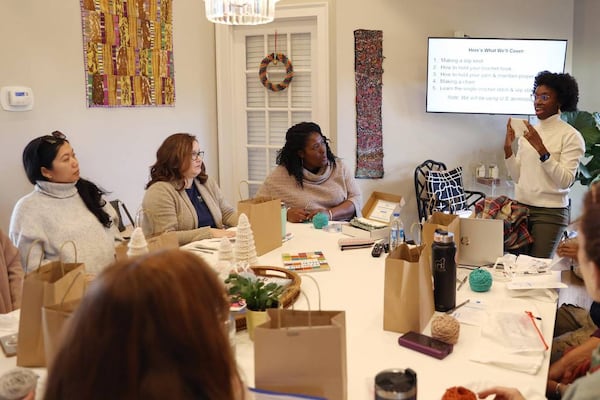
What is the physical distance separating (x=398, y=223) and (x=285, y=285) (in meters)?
0.74

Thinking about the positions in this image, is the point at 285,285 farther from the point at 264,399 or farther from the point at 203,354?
the point at 203,354

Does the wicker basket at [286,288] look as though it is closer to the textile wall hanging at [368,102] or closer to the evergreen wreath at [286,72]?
the textile wall hanging at [368,102]

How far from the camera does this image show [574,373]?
1.75 metres

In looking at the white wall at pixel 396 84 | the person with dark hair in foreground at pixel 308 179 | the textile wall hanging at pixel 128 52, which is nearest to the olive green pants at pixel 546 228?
the person with dark hair in foreground at pixel 308 179

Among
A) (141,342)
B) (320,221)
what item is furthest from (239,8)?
(141,342)

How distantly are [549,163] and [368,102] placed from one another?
1910 millimetres

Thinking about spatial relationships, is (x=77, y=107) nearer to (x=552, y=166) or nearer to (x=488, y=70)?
(x=552, y=166)

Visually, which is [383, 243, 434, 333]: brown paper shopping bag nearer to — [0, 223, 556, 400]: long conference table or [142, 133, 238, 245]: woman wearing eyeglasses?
[0, 223, 556, 400]: long conference table

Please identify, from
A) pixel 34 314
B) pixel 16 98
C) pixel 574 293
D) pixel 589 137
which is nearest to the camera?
pixel 34 314

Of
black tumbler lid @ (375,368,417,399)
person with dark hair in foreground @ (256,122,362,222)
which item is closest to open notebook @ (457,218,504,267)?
black tumbler lid @ (375,368,417,399)

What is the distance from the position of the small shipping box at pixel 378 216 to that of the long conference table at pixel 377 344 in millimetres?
352

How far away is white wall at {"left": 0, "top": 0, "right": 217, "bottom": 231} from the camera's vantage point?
125 inches

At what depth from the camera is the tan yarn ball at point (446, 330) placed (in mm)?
1624

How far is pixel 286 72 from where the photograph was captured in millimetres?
4984
